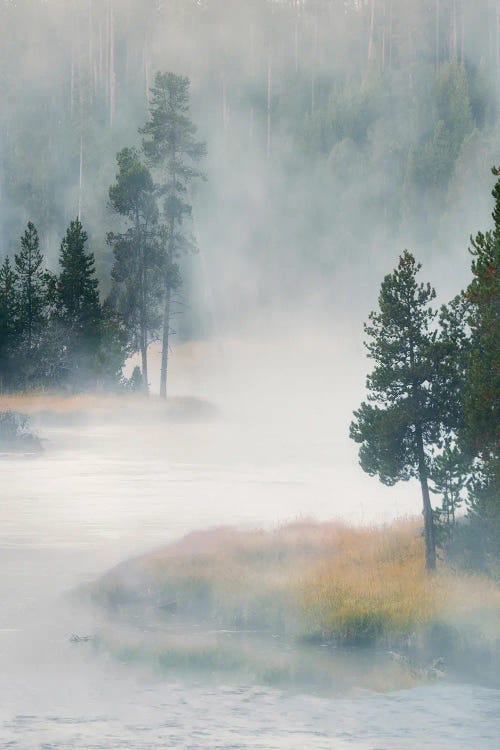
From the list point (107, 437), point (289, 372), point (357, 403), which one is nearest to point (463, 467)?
point (107, 437)

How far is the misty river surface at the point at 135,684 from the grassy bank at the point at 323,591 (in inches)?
59.5

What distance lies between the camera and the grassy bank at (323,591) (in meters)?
20.1

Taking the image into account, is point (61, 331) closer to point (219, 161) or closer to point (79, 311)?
point (79, 311)

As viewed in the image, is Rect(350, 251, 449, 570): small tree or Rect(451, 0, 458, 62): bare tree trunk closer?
Rect(350, 251, 449, 570): small tree

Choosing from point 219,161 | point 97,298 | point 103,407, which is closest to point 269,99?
point 219,161

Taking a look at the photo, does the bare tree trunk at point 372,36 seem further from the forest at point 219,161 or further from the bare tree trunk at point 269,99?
the bare tree trunk at point 269,99

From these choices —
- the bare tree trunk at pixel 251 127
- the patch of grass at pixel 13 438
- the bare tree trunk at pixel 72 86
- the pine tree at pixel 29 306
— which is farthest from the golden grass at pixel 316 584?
the bare tree trunk at pixel 72 86

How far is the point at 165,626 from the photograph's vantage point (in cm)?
2166

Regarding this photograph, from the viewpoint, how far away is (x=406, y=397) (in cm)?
2256

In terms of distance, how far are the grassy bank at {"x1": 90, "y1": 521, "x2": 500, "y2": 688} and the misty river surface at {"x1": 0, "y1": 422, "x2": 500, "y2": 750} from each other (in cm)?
151

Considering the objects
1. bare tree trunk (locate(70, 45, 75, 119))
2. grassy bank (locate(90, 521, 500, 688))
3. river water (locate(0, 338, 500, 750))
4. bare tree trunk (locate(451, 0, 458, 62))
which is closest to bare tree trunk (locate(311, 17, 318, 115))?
bare tree trunk (locate(451, 0, 458, 62))

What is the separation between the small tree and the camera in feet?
74.0

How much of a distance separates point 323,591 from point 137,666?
3.82 m

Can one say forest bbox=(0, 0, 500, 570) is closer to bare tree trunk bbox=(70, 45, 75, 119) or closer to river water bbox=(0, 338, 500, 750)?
bare tree trunk bbox=(70, 45, 75, 119)
